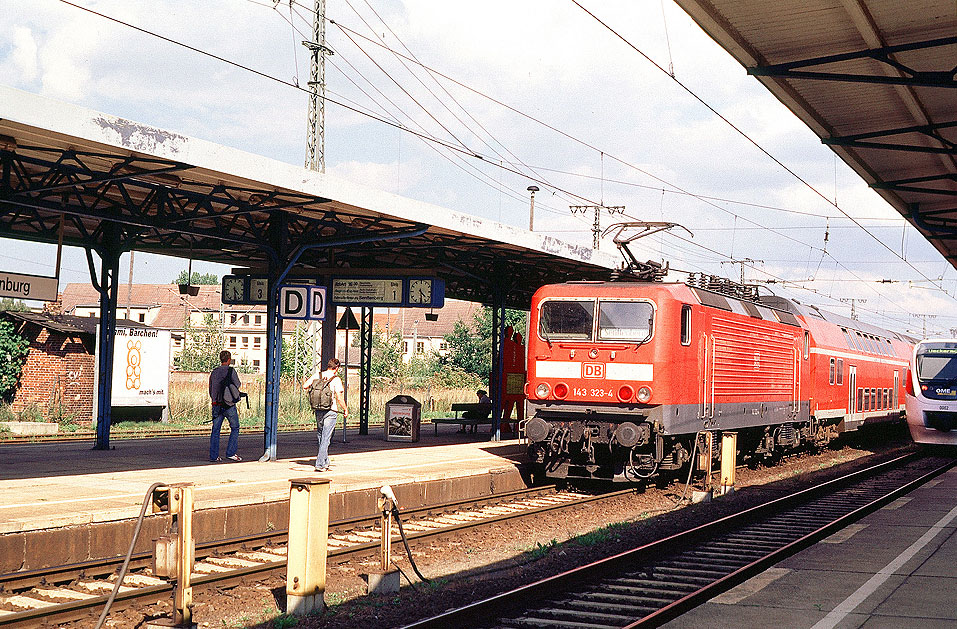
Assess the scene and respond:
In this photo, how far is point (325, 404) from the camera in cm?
1410

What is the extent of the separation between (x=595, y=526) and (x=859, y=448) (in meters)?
20.2

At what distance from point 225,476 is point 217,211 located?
4.49 metres

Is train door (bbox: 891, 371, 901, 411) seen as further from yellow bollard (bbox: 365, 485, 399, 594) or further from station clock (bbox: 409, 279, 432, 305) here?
yellow bollard (bbox: 365, 485, 399, 594)

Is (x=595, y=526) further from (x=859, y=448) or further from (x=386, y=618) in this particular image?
(x=859, y=448)

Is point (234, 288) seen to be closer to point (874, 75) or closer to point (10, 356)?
point (10, 356)

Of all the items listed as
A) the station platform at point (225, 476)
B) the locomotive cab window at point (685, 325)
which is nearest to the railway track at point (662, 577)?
the locomotive cab window at point (685, 325)

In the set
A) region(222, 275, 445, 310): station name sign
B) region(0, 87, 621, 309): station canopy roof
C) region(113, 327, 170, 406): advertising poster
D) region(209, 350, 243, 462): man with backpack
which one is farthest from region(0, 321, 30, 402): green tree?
region(209, 350, 243, 462): man with backpack

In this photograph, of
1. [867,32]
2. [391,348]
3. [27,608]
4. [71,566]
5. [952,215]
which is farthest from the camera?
[391,348]

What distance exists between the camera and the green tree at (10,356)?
974 inches

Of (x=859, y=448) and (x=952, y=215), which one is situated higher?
(x=952, y=215)

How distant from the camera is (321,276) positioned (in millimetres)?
20047

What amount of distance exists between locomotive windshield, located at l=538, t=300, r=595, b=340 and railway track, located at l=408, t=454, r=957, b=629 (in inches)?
151

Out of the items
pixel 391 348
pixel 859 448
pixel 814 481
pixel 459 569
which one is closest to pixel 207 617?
pixel 459 569

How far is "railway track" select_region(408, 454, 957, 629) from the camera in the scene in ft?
25.1
